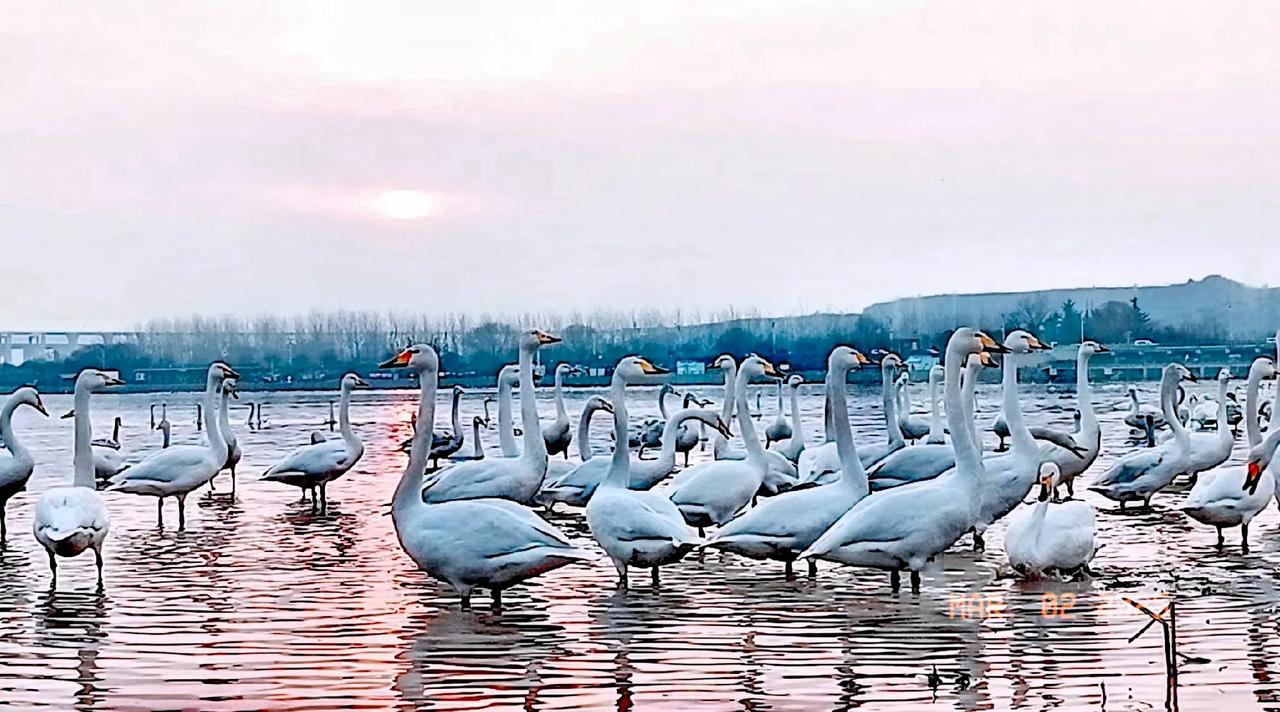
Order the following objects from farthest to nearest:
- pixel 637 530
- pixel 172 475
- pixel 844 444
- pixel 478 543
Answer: pixel 172 475 < pixel 844 444 < pixel 637 530 < pixel 478 543

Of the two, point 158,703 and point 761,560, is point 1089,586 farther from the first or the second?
point 158,703

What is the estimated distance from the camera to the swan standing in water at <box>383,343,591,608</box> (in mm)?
10297

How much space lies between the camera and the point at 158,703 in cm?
775

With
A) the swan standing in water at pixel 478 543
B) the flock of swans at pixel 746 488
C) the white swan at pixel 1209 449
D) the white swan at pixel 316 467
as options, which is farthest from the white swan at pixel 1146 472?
the white swan at pixel 316 467

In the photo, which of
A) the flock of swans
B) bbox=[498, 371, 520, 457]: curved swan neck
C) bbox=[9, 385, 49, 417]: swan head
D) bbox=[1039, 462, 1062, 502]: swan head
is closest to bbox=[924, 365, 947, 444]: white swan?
the flock of swans

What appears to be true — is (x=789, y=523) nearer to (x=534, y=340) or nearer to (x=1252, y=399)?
(x=534, y=340)

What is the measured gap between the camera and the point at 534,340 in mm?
15203

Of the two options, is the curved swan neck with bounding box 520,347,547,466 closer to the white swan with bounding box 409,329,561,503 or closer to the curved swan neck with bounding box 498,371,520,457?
the white swan with bounding box 409,329,561,503

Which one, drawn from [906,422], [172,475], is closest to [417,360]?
[172,475]

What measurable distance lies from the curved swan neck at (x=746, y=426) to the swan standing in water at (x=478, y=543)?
4.06 meters

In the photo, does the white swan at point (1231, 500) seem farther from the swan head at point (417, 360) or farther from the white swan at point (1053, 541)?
the swan head at point (417, 360)

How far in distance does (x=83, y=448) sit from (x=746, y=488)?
5.83 metres

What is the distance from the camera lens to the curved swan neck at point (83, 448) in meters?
13.7

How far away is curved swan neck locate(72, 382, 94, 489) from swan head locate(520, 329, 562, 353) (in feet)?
13.2
